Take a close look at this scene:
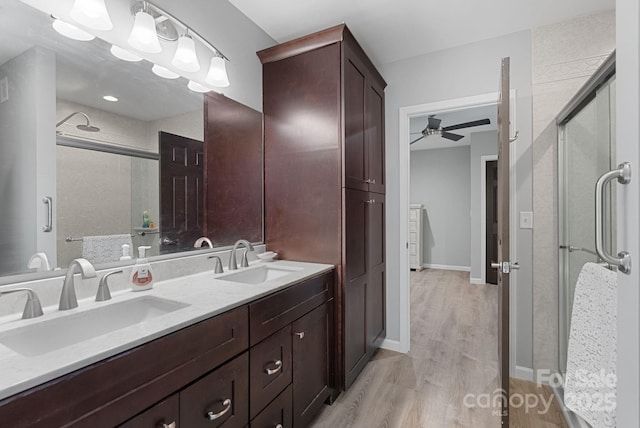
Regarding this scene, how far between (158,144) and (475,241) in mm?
4869

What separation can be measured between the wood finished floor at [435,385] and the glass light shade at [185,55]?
217 cm

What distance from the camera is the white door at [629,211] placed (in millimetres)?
693

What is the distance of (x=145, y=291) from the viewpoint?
1.33 metres

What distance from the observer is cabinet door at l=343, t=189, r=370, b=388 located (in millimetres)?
1963

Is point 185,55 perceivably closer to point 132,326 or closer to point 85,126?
point 85,126

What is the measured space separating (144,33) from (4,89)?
658 mm

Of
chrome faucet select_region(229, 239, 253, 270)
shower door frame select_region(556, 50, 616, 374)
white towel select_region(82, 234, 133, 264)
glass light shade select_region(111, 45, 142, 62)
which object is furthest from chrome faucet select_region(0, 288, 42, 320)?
shower door frame select_region(556, 50, 616, 374)

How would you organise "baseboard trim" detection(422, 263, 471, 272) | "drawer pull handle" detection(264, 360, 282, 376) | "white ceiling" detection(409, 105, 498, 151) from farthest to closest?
"baseboard trim" detection(422, 263, 471, 272) → "white ceiling" detection(409, 105, 498, 151) → "drawer pull handle" detection(264, 360, 282, 376)

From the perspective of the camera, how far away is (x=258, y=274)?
1.89m

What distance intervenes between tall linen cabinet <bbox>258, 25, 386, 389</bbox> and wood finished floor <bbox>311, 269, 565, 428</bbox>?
0.17m

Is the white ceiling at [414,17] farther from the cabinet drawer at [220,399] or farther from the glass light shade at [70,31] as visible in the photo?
the cabinet drawer at [220,399]

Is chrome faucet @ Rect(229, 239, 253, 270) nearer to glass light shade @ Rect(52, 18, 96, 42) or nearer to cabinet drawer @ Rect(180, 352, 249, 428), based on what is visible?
cabinet drawer @ Rect(180, 352, 249, 428)

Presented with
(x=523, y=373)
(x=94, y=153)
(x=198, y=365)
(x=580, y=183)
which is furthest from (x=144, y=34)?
(x=523, y=373)

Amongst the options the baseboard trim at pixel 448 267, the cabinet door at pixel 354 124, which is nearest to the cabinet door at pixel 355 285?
the cabinet door at pixel 354 124
